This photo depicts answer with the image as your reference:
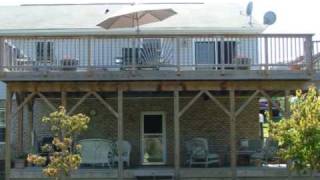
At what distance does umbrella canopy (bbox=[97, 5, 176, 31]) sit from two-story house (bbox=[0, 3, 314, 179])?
67 centimetres

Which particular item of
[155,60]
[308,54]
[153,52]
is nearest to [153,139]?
[155,60]

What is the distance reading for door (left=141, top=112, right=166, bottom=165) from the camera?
21.9 meters

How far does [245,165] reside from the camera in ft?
66.0

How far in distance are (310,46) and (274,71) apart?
131 centimetres

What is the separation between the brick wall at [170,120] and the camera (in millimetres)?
22219

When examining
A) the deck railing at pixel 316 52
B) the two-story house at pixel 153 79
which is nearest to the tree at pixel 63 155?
the two-story house at pixel 153 79

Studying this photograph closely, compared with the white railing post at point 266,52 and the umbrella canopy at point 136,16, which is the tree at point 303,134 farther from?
the umbrella canopy at point 136,16

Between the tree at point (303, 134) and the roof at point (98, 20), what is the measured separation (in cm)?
993

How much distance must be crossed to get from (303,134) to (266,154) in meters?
7.09

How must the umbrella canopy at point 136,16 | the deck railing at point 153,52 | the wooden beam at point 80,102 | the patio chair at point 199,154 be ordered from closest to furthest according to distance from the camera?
the wooden beam at point 80,102 < the deck railing at point 153,52 < the umbrella canopy at point 136,16 < the patio chair at point 199,154

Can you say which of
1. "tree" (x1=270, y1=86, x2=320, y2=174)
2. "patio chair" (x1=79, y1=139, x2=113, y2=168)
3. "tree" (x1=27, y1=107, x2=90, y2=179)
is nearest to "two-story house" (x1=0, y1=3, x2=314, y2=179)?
"patio chair" (x1=79, y1=139, x2=113, y2=168)

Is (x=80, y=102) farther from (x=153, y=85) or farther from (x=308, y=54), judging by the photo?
(x=308, y=54)

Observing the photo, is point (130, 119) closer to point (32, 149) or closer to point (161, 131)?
point (161, 131)

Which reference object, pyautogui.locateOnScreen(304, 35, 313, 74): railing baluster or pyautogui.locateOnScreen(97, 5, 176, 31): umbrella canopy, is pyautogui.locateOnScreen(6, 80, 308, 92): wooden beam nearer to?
pyautogui.locateOnScreen(304, 35, 313, 74): railing baluster
